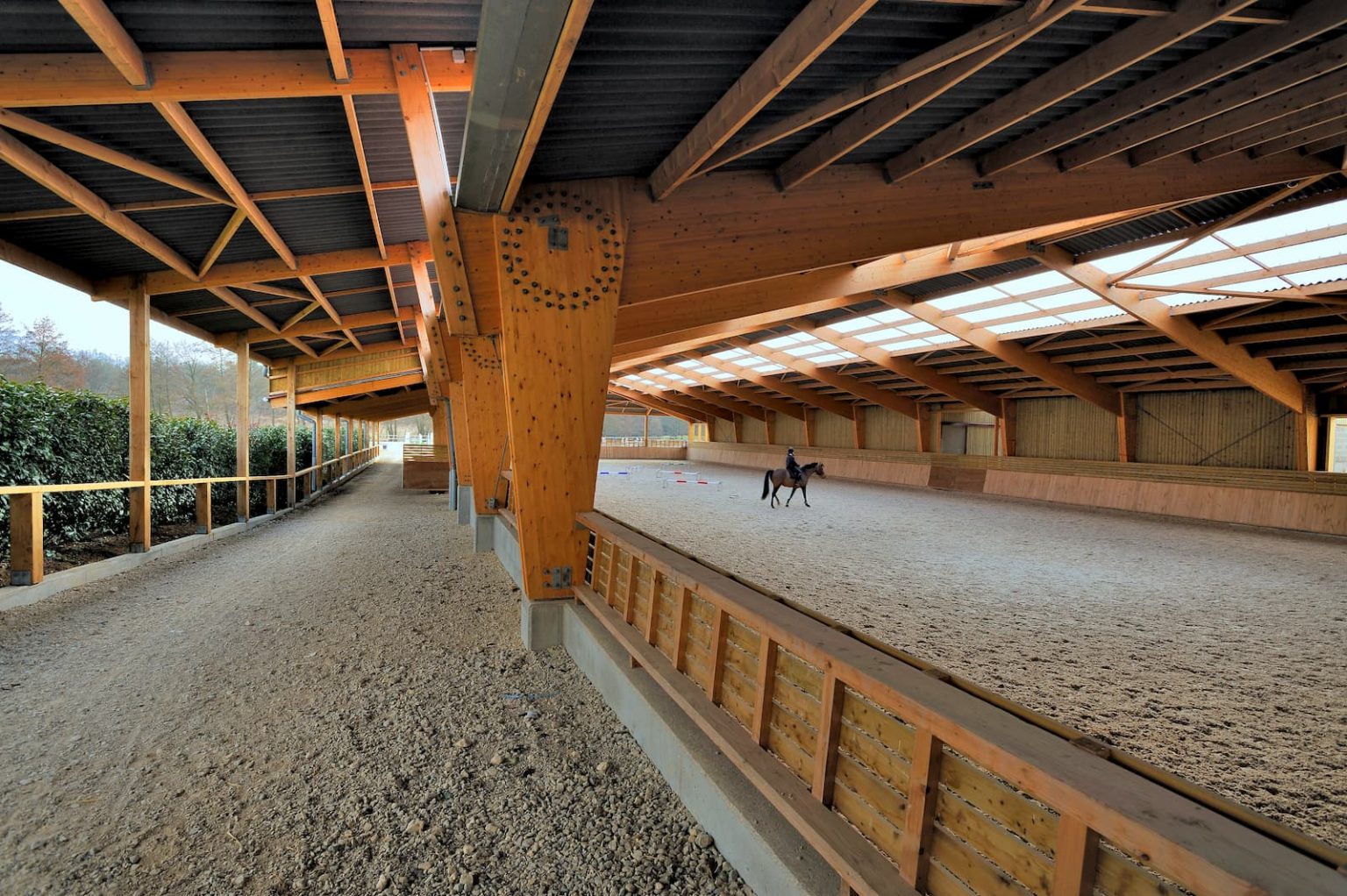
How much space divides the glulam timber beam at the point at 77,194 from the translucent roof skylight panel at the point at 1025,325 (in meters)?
16.2

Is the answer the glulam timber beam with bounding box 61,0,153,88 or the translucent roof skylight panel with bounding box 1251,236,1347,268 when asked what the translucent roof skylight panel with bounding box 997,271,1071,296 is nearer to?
the translucent roof skylight panel with bounding box 1251,236,1347,268

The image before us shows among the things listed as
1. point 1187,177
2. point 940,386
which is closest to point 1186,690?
point 1187,177

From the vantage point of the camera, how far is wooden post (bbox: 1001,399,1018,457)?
20156 mm

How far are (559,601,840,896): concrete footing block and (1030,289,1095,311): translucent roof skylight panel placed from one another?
42.0 feet

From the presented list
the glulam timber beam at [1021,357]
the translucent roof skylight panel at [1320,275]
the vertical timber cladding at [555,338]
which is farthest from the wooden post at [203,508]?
the translucent roof skylight panel at [1320,275]

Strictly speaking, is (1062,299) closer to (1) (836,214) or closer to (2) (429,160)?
(1) (836,214)

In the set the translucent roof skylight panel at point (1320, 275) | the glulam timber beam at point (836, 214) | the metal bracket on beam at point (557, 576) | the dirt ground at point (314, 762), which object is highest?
the translucent roof skylight panel at point (1320, 275)

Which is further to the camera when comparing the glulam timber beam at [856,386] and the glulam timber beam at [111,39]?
the glulam timber beam at [856,386]

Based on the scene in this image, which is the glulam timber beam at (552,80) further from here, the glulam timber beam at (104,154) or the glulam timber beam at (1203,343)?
the glulam timber beam at (1203,343)

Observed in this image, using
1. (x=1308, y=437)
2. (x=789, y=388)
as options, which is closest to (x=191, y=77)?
Result: (x=1308, y=437)

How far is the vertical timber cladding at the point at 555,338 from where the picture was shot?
4.74 m

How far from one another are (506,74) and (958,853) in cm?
328

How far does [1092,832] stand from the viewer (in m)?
1.34

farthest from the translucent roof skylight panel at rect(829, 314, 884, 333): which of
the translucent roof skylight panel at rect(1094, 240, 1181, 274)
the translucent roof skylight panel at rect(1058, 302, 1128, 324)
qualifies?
the translucent roof skylight panel at rect(1094, 240, 1181, 274)
